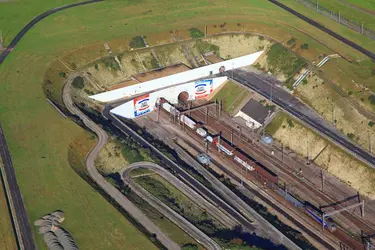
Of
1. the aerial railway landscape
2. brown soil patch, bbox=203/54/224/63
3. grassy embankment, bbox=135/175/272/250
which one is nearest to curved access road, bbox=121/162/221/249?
the aerial railway landscape

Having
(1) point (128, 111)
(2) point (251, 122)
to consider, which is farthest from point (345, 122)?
(1) point (128, 111)

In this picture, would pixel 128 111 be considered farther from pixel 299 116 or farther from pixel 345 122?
pixel 345 122

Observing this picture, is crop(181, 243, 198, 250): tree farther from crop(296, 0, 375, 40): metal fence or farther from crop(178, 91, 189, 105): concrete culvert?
crop(296, 0, 375, 40): metal fence

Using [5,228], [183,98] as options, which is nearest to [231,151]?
[183,98]

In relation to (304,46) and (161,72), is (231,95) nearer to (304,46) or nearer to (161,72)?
(161,72)

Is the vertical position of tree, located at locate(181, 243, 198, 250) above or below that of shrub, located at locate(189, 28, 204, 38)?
below

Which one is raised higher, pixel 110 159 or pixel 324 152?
pixel 324 152
